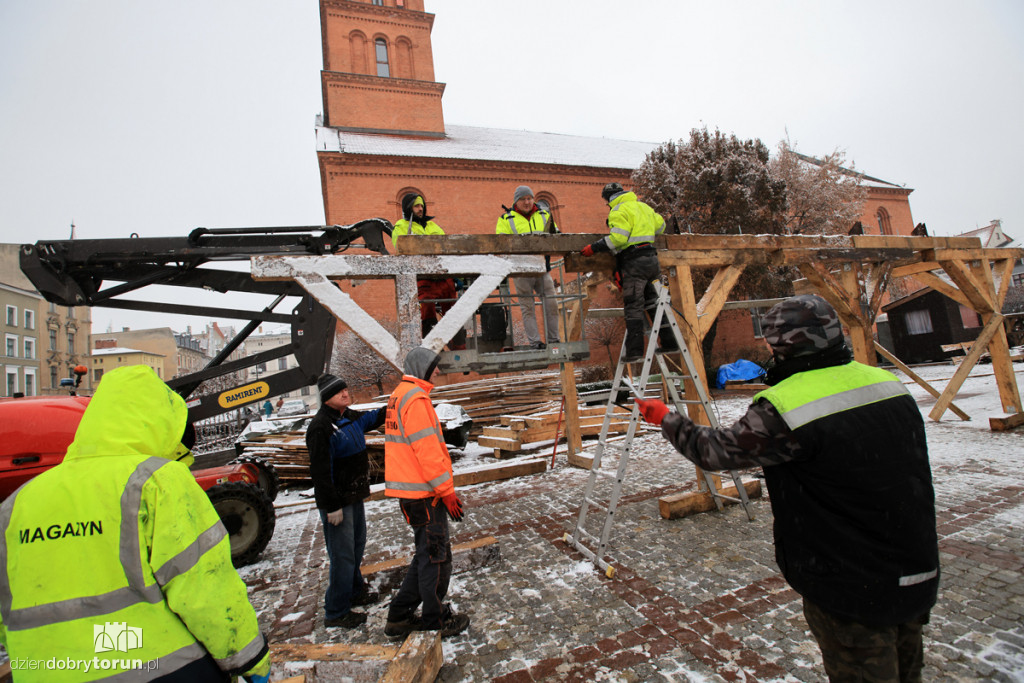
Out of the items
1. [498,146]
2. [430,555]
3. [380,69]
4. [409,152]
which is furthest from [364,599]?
[380,69]

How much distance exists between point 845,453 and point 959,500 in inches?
186

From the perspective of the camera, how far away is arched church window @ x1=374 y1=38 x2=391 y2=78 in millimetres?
28641

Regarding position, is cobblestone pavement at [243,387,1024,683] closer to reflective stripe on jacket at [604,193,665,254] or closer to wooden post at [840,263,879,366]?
wooden post at [840,263,879,366]

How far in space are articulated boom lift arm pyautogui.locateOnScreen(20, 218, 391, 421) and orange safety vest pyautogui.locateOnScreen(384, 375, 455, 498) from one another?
1773 millimetres

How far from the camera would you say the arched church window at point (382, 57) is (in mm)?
28641

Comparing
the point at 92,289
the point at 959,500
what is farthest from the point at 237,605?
the point at 959,500

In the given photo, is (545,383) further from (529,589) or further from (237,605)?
(237,605)

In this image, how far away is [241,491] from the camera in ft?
16.3

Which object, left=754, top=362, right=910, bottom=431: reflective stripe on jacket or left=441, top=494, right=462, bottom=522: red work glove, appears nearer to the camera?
left=754, top=362, right=910, bottom=431: reflective stripe on jacket

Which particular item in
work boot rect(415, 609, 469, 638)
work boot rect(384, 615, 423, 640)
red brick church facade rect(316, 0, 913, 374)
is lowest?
work boot rect(384, 615, 423, 640)

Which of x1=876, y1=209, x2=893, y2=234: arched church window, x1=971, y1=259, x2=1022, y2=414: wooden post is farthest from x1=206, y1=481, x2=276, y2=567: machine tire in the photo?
x1=876, y1=209, x2=893, y2=234: arched church window

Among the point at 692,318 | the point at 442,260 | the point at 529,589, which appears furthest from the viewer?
the point at 692,318

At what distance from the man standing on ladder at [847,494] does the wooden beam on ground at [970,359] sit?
27.8 ft

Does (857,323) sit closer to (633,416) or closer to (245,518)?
(633,416)
